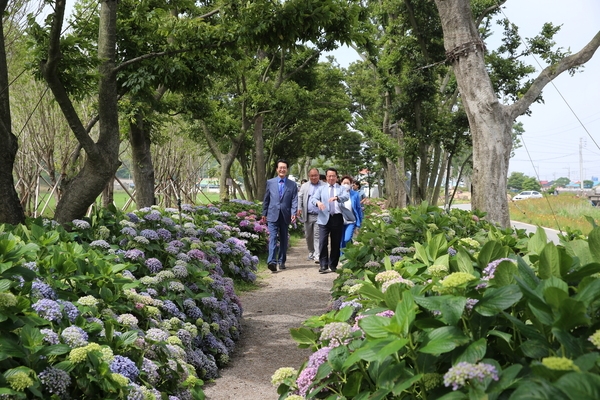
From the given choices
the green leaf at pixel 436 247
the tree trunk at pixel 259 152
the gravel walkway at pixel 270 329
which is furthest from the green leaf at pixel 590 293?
the tree trunk at pixel 259 152

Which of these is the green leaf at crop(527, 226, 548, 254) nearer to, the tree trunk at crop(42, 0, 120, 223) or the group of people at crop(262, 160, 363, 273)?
the tree trunk at crop(42, 0, 120, 223)

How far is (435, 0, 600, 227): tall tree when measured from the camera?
7367mm

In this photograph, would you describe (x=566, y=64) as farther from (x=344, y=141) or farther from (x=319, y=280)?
(x=344, y=141)

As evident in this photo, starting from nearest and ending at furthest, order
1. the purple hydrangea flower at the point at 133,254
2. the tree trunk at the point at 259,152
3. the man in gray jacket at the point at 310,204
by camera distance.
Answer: the purple hydrangea flower at the point at 133,254
the man in gray jacket at the point at 310,204
the tree trunk at the point at 259,152

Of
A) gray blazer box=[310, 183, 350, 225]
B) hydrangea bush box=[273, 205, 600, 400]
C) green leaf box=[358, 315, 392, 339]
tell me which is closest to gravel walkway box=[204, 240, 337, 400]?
gray blazer box=[310, 183, 350, 225]

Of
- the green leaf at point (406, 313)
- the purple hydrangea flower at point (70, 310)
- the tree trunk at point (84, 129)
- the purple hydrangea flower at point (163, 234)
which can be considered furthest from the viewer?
the purple hydrangea flower at point (163, 234)

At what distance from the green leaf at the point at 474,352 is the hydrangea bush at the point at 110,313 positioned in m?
1.64

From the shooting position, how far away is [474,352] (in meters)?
1.52

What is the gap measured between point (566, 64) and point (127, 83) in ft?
19.2

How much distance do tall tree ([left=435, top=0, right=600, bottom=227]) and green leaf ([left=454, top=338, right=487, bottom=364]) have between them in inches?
245

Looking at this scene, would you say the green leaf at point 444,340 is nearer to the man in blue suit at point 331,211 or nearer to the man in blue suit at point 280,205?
the man in blue suit at point 331,211

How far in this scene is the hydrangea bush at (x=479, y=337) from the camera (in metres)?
1.42

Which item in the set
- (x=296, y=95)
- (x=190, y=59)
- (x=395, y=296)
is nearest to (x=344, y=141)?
(x=296, y=95)

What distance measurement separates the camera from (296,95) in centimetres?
2047
